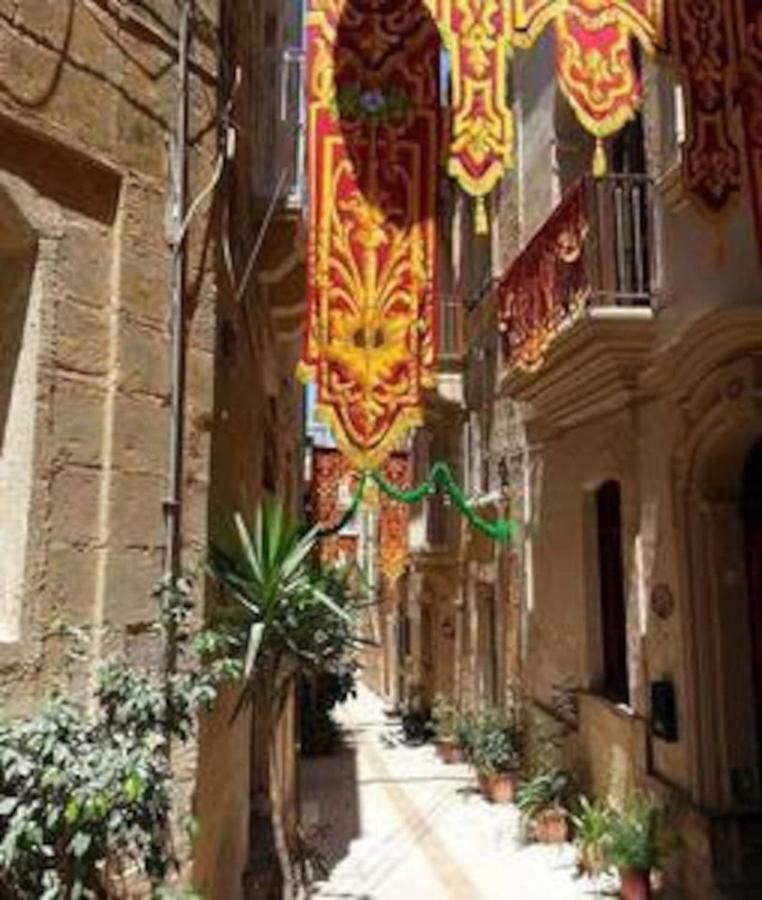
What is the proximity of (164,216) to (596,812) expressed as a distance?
6.32 metres

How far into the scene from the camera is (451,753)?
611 inches

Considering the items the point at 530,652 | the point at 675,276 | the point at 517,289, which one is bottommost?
the point at 530,652

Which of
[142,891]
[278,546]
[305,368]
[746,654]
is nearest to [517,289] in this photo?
[746,654]

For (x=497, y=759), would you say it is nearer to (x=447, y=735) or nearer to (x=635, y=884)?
(x=447, y=735)

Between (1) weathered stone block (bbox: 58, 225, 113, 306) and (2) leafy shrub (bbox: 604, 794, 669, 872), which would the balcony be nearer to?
(2) leafy shrub (bbox: 604, 794, 669, 872)

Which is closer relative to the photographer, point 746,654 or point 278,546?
point 278,546

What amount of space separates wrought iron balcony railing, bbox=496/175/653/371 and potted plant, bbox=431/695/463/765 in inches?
315

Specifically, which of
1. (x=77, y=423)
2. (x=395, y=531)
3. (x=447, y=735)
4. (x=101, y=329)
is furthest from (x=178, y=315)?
(x=395, y=531)

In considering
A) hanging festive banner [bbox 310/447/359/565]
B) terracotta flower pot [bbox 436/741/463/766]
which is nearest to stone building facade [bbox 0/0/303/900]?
terracotta flower pot [bbox 436/741/463/766]

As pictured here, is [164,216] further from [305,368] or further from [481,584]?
[481,584]

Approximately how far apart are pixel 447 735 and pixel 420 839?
531 centimetres

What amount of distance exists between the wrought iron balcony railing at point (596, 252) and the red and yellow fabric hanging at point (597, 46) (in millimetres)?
2901

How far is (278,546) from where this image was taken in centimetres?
490

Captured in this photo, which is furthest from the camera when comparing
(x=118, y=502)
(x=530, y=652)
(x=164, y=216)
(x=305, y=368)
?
(x=530, y=652)
